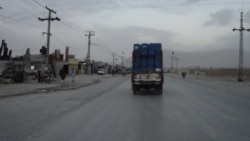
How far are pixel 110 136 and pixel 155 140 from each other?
1.14 m

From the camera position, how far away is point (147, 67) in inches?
1068

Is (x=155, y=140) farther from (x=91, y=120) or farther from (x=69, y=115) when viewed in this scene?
(x=69, y=115)

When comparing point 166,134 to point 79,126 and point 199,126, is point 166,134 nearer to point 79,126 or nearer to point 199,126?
point 199,126

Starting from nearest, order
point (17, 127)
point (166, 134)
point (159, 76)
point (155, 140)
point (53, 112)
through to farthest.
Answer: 1. point (155, 140)
2. point (166, 134)
3. point (17, 127)
4. point (53, 112)
5. point (159, 76)

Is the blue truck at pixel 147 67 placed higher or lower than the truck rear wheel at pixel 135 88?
higher

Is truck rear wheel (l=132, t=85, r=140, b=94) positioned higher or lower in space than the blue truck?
lower

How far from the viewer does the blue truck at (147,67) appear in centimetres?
2662

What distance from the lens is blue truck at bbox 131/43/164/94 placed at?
26.6m

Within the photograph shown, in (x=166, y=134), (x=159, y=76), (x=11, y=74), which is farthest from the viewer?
(x=11, y=74)

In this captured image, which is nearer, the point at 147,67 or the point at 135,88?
the point at 135,88

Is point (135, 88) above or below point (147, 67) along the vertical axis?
below

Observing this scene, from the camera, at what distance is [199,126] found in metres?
10.7

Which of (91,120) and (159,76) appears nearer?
(91,120)

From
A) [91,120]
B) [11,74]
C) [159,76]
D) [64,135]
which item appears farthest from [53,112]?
[11,74]
